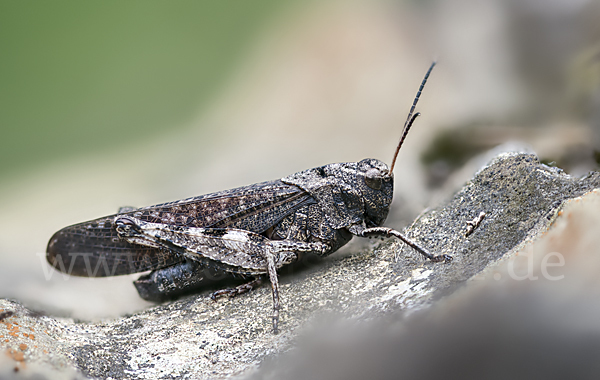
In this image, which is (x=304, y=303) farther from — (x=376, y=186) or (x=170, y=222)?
(x=170, y=222)

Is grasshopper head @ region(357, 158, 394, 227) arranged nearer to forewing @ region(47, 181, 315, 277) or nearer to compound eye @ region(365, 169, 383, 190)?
compound eye @ region(365, 169, 383, 190)

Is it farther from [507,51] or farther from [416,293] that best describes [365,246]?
[507,51]

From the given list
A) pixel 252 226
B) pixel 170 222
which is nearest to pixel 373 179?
pixel 252 226

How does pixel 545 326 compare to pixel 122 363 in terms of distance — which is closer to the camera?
pixel 545 326

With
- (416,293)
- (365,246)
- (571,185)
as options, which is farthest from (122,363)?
(571,185)

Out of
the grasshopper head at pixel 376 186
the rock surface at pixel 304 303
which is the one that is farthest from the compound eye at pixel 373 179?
the rock surface at pixel 304 303

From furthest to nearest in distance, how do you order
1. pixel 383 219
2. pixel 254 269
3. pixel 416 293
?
pixel 383 219 → pixel 254 269 → pixel 416 293

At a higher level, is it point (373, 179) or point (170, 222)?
point (170, 222)

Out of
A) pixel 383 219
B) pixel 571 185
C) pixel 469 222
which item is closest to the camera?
A: pixel 571 185
